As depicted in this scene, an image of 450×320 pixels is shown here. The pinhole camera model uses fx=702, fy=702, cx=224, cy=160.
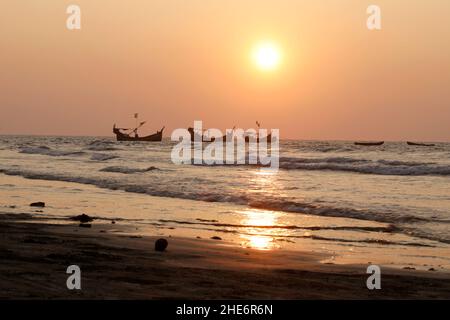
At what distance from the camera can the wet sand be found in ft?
28.6

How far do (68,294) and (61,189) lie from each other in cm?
2198

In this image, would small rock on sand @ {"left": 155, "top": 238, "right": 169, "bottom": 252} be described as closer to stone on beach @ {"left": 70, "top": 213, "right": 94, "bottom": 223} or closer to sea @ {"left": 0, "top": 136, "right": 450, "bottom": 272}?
sea @ {"left": 0, "top": 136, "right": 450, "bottom": 272}

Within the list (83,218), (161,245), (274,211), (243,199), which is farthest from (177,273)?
(243,199)

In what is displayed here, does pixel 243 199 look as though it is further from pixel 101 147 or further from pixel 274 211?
pixel 101 147

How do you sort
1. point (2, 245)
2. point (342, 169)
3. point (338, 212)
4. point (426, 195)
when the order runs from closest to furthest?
point (2, 245)
point (338, 212)
point (426, 195)
point (342, 169)

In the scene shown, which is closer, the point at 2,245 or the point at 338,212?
the point at 2,245

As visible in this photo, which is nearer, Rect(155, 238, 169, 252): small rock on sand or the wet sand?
the wet sand

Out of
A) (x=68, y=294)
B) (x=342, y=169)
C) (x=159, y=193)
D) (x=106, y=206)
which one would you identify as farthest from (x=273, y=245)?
(x=342, y=169)

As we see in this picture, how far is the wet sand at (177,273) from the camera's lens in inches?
344

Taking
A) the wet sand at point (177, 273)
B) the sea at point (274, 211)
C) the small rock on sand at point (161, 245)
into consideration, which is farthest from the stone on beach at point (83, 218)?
the small rock on sand at point (161, 245)

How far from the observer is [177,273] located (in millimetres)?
10336

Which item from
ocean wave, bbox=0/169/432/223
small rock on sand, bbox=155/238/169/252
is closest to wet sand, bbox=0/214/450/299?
small rock on sand, bbox=155/238/169/252
